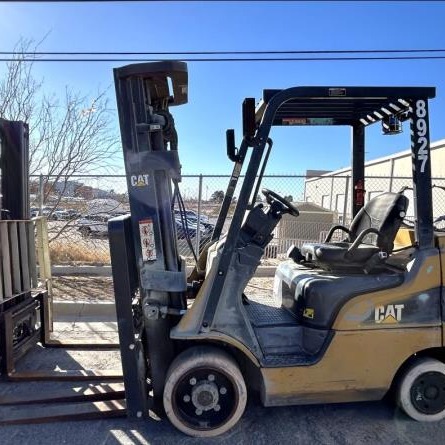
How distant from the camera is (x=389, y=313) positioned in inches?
129

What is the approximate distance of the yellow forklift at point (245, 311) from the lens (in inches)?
126

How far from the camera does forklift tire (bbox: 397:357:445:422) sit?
3348 millimetres

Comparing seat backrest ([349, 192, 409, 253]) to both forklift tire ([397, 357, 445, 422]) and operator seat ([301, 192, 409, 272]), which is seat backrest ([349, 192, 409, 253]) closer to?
operator seat ([301, 192, 409, 272])

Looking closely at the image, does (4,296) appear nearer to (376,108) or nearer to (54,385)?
(54,385)

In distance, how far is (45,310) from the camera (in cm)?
500

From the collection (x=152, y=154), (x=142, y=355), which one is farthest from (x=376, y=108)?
(x=142, y=355)

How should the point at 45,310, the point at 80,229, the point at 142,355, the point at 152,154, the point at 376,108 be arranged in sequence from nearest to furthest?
the point at 152,154 < the point at 142,355 < the point at 376,108 < the point at 45,310 < the point at 80,229

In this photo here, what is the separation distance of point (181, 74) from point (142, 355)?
2.15 metres

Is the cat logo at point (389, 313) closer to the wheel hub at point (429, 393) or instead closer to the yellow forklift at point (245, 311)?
the yellow forklift at point (245, 311)

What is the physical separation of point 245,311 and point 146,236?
924 millimetres

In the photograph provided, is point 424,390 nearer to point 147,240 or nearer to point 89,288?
point 147,240

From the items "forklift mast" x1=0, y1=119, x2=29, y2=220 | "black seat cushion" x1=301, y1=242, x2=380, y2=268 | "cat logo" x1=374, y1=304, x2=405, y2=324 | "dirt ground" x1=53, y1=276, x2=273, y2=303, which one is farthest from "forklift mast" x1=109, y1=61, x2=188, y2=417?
"dirt ground" x1=53, y1=276, x2=273, y2=303

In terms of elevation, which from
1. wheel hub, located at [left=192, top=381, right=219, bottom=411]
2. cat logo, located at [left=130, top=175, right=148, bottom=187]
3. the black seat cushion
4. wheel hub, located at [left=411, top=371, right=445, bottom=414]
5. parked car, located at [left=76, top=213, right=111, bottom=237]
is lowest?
wheel hub, located at [left=411, top=371, right=445, bottom=414]

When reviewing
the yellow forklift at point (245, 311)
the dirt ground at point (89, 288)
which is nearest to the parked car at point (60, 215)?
the dirt ground at point (89, 288)
